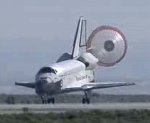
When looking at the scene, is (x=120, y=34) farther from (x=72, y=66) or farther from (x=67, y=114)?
(x=67, y=114)

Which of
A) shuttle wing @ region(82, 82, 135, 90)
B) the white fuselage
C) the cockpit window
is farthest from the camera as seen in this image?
shuttle wing @ region(82, 82, 135, 90)

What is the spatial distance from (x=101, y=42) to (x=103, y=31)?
1622mm

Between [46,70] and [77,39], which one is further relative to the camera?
[77,39]

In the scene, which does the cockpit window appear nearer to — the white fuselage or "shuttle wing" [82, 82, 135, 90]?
the white fuselage

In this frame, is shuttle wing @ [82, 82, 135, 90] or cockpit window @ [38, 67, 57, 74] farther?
shuttle wing @ [82, 82, 135, 90]

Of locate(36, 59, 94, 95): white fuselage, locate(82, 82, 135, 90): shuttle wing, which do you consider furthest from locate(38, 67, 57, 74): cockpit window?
locate(82, 82, 135, 90): shuttle wing

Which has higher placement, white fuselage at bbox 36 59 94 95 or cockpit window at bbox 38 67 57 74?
cockpit window at bbox 38 67 57 74

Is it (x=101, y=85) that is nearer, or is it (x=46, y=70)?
(x=46, y=70)

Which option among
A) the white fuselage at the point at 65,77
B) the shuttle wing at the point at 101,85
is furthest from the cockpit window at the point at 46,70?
the shuttle wing at the point at 101,85

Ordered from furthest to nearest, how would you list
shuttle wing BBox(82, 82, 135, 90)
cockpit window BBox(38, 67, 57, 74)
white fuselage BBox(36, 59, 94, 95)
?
shuttle wing BBox(82, 82, 135, 90), cockpit window BBox(38, 67, 57, 74), white fuselage BBox(36, 59, 94, 95)

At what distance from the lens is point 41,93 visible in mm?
90750

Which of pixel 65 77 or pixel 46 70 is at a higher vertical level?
pixel 46 70

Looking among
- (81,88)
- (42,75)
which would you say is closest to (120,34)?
(81,88)

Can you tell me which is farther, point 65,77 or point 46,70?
point 65,77
